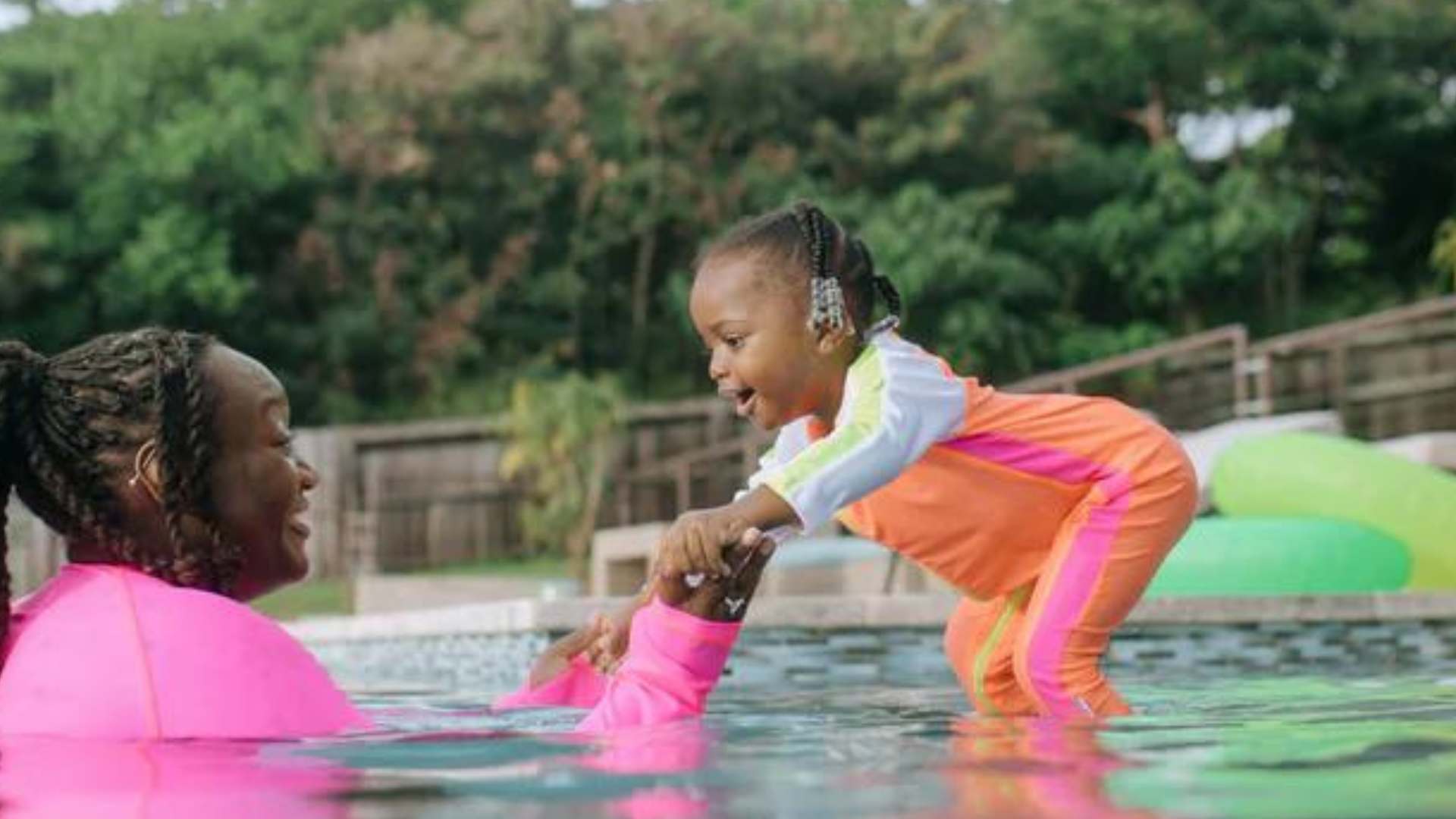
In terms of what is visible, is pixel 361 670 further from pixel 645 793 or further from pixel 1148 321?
pixel 1148 321

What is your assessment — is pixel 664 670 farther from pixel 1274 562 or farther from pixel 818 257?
pixel 1274 562

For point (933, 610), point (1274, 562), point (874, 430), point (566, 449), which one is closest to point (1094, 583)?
point (874, 430)

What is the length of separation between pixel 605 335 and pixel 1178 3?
24.7 feet

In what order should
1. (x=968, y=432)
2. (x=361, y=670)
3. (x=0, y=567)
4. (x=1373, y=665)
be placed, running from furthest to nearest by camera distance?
(x=361, y=670) → (x=1373, y=665) → (x=968, y=432) → (x=0, y=567)

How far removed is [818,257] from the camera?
3.95 metres

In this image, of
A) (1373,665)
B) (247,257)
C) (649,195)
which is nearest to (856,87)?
(649,195)

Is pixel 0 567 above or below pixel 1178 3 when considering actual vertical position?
below

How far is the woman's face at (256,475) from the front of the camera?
9.70 feet

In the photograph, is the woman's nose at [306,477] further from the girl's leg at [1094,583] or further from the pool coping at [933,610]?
the pool coping at [933,610]

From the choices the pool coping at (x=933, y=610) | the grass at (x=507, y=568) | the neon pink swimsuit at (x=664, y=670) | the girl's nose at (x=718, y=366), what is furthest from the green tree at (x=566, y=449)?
the neon pink swimsuit at (x=664, y=670)

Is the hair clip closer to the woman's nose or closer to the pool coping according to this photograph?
the woman's nose

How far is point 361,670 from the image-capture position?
903cm

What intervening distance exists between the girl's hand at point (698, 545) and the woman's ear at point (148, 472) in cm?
74

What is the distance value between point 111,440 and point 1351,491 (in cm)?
697
